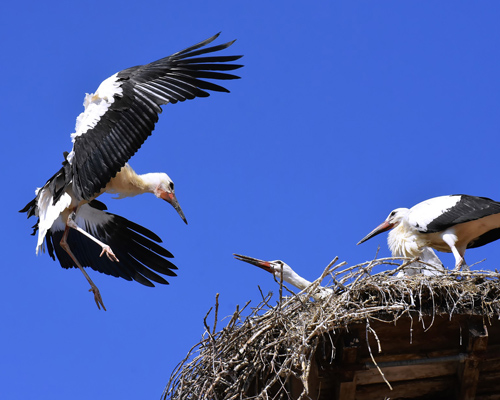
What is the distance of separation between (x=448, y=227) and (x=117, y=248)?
3.06 m

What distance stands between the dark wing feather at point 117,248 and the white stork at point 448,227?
2263 mm

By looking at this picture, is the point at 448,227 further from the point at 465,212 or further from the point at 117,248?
the point at 117,248

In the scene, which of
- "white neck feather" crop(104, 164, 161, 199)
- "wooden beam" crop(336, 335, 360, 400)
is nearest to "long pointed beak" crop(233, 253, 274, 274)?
"white neck feather" crop(104, 164, 161, 199)

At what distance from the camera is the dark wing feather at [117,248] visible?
805 cm

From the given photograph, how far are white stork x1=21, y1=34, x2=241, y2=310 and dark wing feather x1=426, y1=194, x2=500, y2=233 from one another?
92.4 inches

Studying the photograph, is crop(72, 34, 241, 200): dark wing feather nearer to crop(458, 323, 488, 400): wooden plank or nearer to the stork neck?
the stork neck

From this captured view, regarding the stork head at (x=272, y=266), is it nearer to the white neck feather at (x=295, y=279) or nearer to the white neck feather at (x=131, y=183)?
the white neck feather at (x=295, y=279)

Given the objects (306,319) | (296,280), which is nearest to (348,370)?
(306,319)

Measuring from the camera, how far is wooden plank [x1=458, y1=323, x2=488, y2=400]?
18.3 feet

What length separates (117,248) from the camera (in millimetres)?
8203

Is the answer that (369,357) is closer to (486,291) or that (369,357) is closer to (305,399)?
(305,399)

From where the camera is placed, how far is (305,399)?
18.4 feet

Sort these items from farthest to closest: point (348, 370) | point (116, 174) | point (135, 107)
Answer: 1. point (116, 174)
2. point (135, 107)
3. point (348, 370)

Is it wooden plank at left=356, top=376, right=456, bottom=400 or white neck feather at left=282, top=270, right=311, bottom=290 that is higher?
white neck feather at left=282, top=270, right=311, bottom=290
